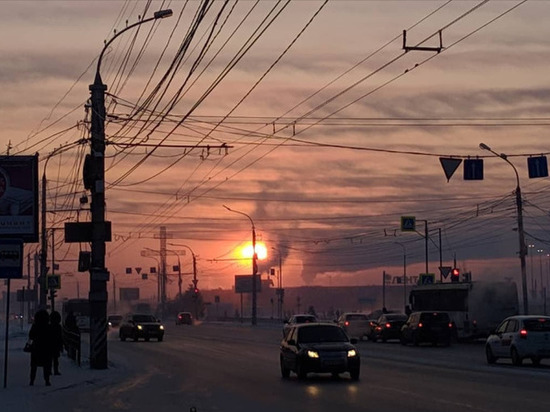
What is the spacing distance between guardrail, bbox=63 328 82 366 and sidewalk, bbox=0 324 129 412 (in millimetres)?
296

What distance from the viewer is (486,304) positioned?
56.9 meters

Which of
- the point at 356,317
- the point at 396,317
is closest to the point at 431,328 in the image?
the point at 396,317

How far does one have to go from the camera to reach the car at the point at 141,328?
202ft

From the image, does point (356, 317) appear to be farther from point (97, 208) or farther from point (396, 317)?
point (97, 208)

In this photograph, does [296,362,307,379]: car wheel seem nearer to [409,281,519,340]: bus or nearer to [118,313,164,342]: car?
[409,281,519,340]: bus

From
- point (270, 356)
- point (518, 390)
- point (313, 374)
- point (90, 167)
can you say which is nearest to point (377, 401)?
point (518, 390)

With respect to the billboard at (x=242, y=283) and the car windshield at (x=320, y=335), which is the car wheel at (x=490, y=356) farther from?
the billboard at (x=242, y=283)

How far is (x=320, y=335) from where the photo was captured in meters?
28.0

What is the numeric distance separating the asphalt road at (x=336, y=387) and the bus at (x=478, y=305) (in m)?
17.2

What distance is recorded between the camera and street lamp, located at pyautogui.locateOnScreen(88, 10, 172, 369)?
33844mm

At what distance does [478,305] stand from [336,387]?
3361 cm

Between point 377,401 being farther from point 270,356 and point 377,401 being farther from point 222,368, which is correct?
point 270,356

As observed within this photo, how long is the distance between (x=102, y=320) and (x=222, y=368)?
4.29 m

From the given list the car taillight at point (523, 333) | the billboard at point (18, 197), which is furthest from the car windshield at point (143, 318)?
the car taillight at point (523, 333)
